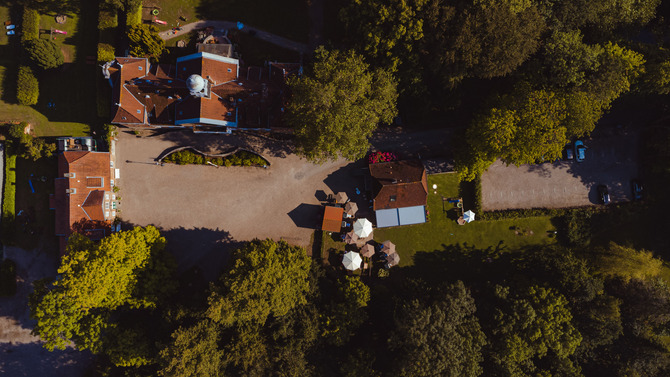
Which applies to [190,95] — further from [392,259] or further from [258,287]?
[392,259]

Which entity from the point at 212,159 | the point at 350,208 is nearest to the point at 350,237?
the point at 350,208

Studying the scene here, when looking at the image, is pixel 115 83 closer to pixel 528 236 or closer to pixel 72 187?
pixel 72 187

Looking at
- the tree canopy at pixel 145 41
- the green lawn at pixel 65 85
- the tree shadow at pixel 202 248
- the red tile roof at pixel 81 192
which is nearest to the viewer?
the tree canopy at pixel 145 41

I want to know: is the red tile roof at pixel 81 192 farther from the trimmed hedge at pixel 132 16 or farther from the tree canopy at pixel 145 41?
the trimmed hedge at pixel 132 16

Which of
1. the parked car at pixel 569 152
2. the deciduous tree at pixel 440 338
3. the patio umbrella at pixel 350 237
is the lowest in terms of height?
the deciduous tree at pixel 440 338

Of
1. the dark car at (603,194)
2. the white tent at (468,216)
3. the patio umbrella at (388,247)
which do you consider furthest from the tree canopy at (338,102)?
the dark car at (603,194)

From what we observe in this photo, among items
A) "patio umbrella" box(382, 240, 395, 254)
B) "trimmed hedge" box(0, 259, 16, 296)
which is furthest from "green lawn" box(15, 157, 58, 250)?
"patio umbrella" box(382, 240, 395, 254)

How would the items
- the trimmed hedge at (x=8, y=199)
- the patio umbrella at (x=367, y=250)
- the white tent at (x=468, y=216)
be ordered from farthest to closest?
the white tent at (x=468, y=216) < the patio umbrella at (x=367, y=250) < the trimmed hedge at (x=8, y=199)
